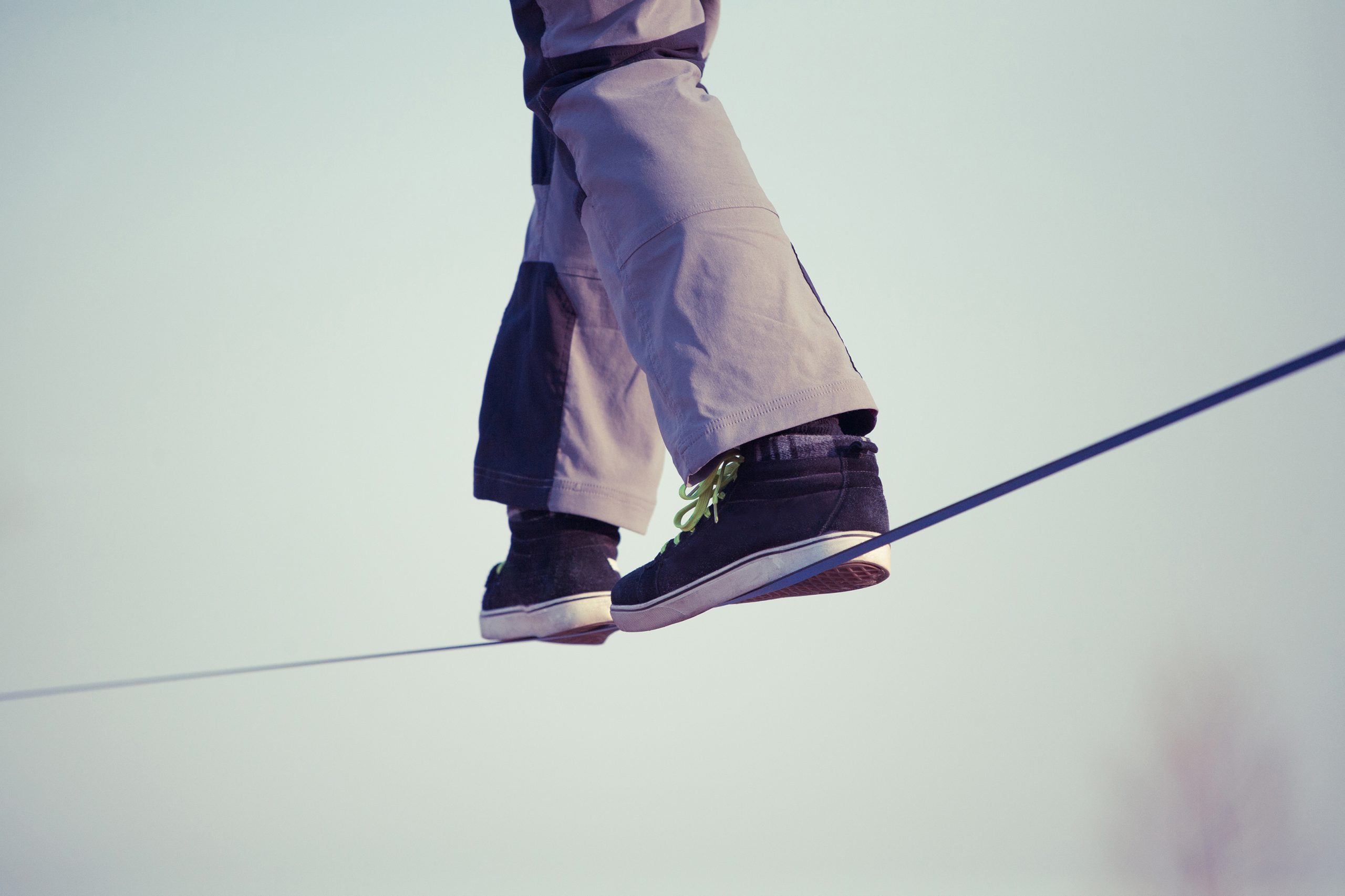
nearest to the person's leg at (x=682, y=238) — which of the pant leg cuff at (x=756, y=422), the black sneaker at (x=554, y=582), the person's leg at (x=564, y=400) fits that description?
the pant leg cuff at (x=756, y=422)

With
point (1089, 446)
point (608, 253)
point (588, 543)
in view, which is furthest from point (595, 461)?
point (1089, 446)

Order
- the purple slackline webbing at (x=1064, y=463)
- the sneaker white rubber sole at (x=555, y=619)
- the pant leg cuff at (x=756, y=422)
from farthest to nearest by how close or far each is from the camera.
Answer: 1. the sneaker white rubber sole at (x=555, y=619)
2. the pant leg cuff at (x=756, y=422)
3. the purple slackline webbing at (x=1064, y=463)

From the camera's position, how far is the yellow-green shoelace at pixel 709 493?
53 centimetres

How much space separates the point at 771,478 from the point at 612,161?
22cm

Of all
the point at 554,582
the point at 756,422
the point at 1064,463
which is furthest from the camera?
the point at 554,582

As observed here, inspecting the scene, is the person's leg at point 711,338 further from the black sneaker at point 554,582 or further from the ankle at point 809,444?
the black sneaker at point 554,582

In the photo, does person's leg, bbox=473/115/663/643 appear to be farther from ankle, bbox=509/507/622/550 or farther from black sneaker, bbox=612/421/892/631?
black sneaker, bbox=612/421/892/631

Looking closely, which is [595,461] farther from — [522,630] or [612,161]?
[612,161]

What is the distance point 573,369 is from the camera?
30.6 inches

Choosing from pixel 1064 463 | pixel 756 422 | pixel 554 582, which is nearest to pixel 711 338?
pixel 756 422

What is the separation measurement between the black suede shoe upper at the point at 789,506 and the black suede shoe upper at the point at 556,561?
0.77 ft

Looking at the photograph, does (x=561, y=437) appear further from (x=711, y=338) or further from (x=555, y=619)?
(x=711, y=338)

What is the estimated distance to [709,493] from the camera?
0.55 metres

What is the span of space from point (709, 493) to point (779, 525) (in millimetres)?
61
